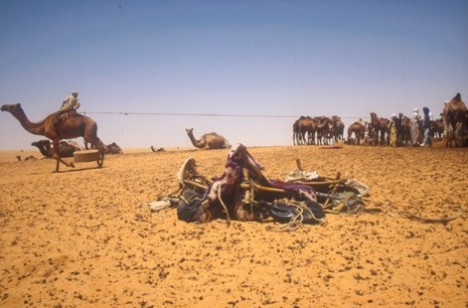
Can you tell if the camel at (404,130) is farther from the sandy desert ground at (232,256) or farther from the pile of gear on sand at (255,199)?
the pile of gear on sand at (255,199)

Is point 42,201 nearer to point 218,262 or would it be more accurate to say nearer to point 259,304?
point 218,262

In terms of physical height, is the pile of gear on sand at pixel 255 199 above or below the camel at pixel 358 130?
below

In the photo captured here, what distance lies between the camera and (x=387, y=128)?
2444 cm

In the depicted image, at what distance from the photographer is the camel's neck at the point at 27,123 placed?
46.8ft

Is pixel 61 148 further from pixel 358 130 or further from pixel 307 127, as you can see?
pixel 358 130

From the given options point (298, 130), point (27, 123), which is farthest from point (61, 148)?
point (298, 130)

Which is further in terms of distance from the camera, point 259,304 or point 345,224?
point 345,224

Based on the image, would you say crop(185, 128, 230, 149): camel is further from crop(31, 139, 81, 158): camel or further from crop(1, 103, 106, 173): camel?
crop(1, 103, 106, 173): camel

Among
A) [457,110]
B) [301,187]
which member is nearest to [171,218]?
[301,187]

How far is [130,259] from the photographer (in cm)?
564

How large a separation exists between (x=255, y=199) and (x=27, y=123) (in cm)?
1157

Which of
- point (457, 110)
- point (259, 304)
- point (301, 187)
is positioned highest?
point (457, 110)

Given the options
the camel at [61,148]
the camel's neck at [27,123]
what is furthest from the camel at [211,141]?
the camel's neck at [27,123]

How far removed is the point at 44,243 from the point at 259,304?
4.25 metres
